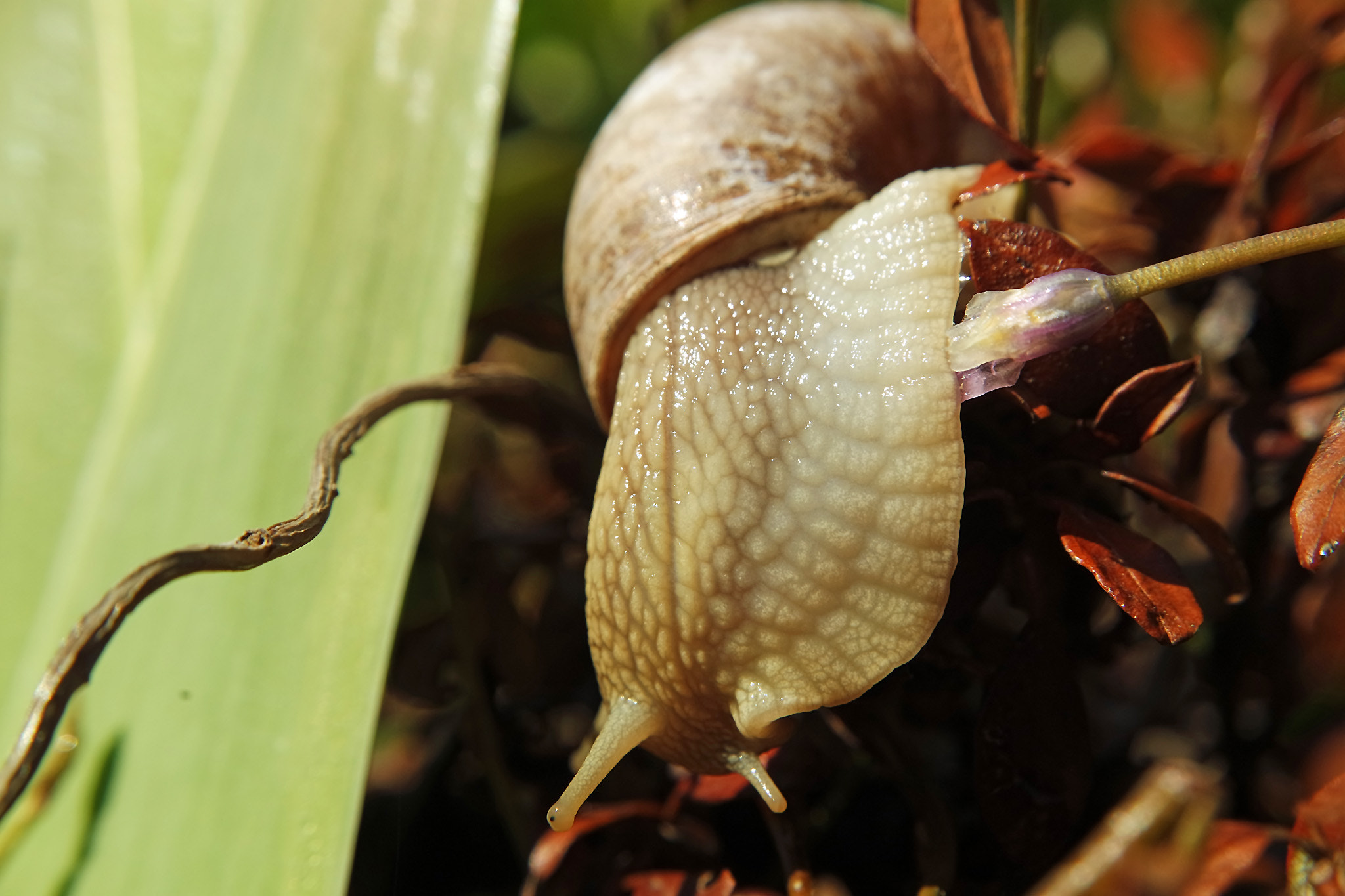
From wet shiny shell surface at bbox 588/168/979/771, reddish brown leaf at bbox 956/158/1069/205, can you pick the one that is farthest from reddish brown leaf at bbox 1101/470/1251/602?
reddish brown leaf at bbox 956/158/1069/205

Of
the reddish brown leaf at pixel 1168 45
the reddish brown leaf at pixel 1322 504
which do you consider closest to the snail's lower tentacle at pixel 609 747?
the reddish brown leaf at pixel 1322 504

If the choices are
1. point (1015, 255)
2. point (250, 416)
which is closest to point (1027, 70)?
point (1015, 255)

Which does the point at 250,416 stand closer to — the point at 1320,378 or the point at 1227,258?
the point at 1227,258

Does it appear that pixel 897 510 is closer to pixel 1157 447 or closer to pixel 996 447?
pixel 996 447

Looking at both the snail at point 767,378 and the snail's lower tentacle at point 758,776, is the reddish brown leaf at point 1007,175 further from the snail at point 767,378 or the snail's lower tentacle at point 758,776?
the snail's lower tentacle at point 758,776

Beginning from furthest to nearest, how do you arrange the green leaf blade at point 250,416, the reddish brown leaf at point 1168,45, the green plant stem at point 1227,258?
the reddish brown leaf at point 1168,45, the green leaf blade at point 250,416, the green plant stem at point 1227,258

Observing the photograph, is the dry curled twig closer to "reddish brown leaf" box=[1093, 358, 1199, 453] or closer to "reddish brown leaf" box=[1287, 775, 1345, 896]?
"reddish brown leaf" box=[1093, 358, 1199, 453]
